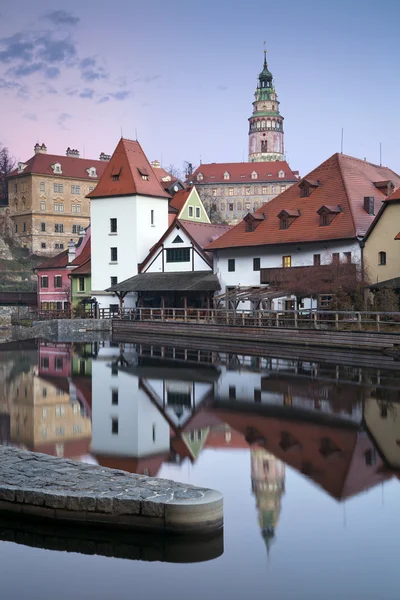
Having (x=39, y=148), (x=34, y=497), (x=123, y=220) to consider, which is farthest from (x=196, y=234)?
(x=39, y=148)

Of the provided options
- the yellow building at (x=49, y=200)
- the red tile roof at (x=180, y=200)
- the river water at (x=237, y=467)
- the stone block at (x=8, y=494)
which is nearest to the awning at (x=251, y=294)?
the river water at (x=237, y=467)

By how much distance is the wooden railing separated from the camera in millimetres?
32219

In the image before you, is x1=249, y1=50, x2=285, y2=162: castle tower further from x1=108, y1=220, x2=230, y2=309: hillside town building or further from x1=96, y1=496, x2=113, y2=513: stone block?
x1=96, y1=496, x2=113, y2=513: stone block

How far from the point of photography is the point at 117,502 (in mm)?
10109

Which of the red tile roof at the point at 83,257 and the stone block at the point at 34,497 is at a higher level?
the red tile roof at the point at 83,257

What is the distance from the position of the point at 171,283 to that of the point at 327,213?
12.5 meters

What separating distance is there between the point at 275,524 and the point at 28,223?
297 feet

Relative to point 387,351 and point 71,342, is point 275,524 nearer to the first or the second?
point 387,351

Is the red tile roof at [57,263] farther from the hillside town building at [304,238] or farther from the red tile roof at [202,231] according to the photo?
the hillside town building at [304,238]

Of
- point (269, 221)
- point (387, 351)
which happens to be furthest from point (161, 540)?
point (269, 221)

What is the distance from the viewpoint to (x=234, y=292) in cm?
4581

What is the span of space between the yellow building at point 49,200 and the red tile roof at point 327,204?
5147 cm

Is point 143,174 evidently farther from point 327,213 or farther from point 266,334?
point 266,334

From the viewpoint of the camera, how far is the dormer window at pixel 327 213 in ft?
143
